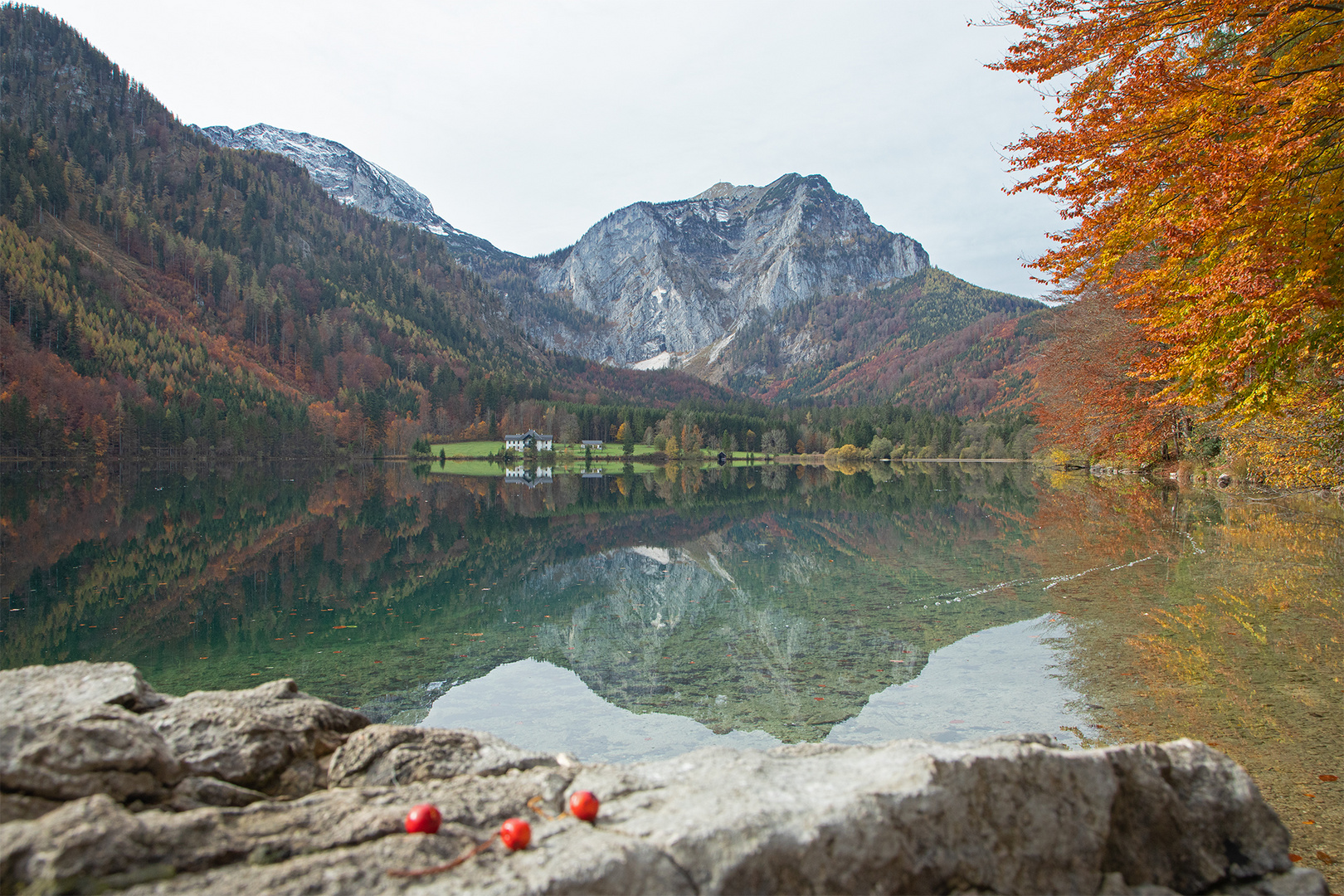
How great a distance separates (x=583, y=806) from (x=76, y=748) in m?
2.35

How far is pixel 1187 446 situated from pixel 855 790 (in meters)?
43.7

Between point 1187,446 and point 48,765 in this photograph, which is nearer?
point 48,765

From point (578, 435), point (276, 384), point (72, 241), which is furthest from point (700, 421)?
point (72, 241)

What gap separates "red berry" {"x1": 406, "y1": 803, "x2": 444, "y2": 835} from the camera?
292 cm

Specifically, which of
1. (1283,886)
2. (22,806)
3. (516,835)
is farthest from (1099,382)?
(22,806)

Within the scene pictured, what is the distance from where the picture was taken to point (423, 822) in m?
2.92

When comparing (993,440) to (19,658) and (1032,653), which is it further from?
(19,658)

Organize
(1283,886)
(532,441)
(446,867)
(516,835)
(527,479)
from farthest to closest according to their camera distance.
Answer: (532,441), (527,479), (1283,886), (516,835), (446,867)

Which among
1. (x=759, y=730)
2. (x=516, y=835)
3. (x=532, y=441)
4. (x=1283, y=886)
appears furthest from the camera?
(x=532, y=441)

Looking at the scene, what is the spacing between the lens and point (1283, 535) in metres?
19.0

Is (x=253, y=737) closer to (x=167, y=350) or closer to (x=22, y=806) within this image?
(x=22, y=806)

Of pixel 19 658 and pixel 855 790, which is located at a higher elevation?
pixel 855 790

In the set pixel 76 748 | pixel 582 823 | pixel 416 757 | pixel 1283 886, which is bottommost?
pixel 1283 886

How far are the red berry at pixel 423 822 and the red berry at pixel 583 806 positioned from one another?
0.62 m
